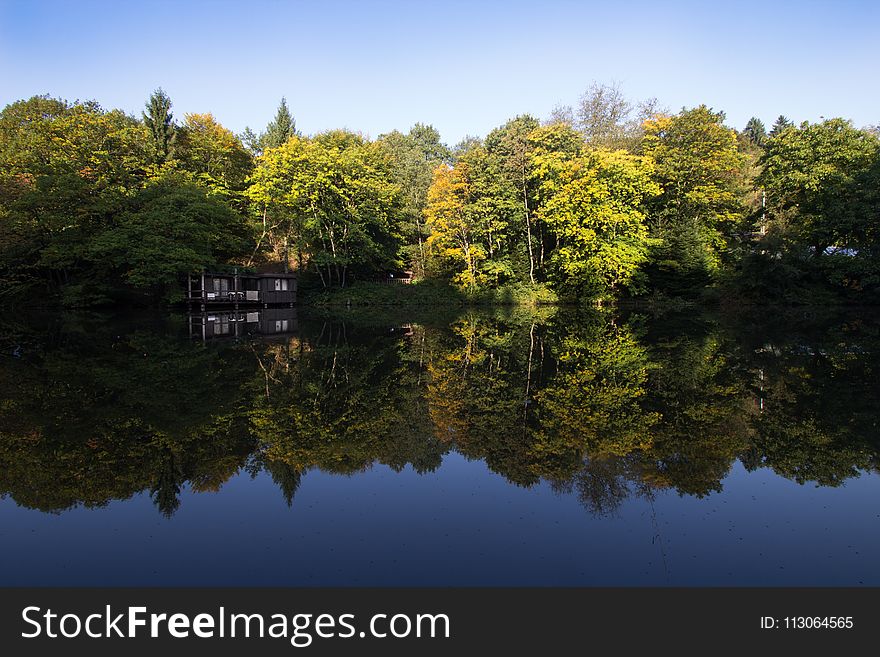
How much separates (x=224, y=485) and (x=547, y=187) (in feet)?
121

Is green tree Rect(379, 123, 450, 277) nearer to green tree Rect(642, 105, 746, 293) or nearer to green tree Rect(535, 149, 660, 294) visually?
green tree Rect(535, 149, 660, 294)

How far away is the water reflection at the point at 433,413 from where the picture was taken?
662cm

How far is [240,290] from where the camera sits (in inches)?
1515

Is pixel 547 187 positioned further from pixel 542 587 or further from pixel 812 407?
pixel 542 587

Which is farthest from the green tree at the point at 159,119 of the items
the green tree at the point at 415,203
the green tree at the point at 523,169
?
the green tree at the point at 523,169

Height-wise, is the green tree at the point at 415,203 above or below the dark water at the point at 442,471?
above

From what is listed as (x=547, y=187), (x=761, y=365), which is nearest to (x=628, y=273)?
(x=547, y=187)

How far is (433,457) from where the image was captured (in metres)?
7.40

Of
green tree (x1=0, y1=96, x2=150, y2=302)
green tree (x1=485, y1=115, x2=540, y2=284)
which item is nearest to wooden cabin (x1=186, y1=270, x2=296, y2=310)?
green tree (x1=0, y1=96, x2=150, y2=302)

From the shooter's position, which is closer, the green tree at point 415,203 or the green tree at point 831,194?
the green tree at point 831,194

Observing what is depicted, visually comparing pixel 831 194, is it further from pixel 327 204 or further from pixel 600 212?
pixel 327 204

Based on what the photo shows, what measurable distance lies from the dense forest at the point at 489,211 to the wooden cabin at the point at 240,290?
1464 millimetres

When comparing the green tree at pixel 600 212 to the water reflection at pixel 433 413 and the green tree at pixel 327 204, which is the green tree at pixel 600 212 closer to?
the green tree at pixel 327 204

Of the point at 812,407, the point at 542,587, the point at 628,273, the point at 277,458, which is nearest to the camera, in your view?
the point at 542,587
